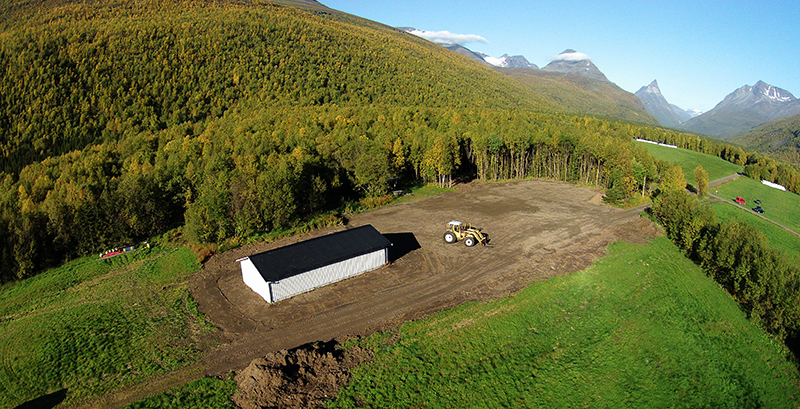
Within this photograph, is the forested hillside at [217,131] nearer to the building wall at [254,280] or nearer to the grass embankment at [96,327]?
the grass embankment at [96,327]

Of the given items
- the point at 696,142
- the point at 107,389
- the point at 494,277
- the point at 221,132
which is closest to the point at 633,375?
the point at 494,277

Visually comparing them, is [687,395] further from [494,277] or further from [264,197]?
[264,197]

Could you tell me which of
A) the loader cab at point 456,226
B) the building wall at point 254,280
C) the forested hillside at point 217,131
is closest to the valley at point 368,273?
the forested hillside at point 217,131

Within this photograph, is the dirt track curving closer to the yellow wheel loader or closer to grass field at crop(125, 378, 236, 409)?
the yellow wheel loader

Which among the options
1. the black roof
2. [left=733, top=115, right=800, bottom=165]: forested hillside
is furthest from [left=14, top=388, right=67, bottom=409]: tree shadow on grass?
[left=733, top=115, right=800, bottom=165]: forested hillside

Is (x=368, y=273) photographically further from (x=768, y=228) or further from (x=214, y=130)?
(x=768, y=228)
